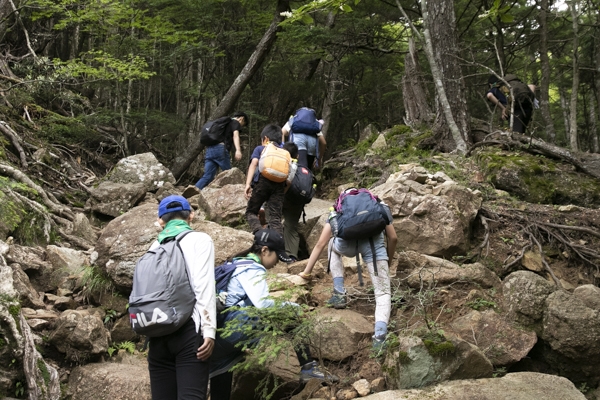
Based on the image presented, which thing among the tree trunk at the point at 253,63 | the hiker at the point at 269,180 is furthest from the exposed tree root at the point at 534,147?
the tree trunk at the point at 253,63

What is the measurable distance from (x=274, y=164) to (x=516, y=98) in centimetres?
637

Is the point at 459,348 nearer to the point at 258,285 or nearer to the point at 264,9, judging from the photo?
the point at 258,285

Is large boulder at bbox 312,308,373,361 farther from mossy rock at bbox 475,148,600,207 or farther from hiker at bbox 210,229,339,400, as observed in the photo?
mossy rock at bbox 475,148,600,207

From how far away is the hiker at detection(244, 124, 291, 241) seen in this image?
7.35 m

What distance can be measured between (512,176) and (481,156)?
3.07 feet

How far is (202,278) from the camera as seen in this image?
385cm

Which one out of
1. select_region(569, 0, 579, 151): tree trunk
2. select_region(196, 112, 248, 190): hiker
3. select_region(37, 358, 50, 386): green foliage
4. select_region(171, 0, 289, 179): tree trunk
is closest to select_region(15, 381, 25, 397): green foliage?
select_region(37, 358, 50, 386): green foliage

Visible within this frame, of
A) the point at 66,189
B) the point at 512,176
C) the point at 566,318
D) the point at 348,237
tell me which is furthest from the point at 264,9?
the point at 566,318

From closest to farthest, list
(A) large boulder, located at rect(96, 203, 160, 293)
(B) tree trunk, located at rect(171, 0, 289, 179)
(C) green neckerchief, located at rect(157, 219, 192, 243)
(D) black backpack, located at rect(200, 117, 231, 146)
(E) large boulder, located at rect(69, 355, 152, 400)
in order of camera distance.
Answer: (C) green neckerchief, located at rect(157, 219, 192, 243), (E) large boulder, located at rect(69, 355, 152, 400), (A) large boulder, located at rect(96, 203, 160, 293), (D) black backpack, located at rect(200, 117, 231, 146), (B) tree trunk, located at rect(171, 0, 289, 179)

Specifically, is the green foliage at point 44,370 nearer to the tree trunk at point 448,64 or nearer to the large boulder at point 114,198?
the large boulder at point 114,198

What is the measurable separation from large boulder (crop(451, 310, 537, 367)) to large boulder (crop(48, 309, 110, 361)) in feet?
12.1

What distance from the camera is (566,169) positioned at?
959cm

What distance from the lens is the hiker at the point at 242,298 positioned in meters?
4.22

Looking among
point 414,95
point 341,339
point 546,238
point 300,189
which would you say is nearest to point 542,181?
point 546,238
